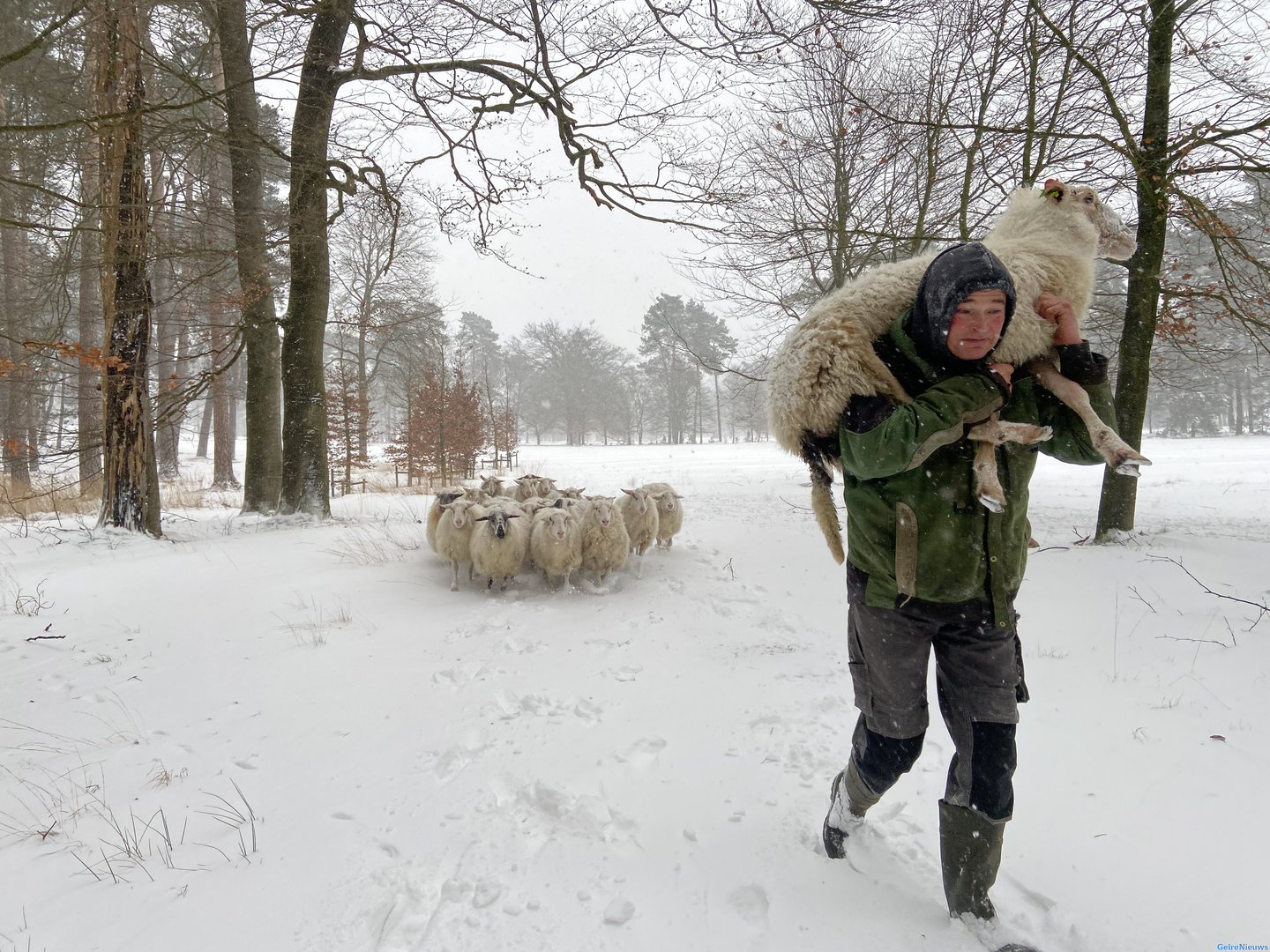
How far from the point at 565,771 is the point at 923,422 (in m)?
2.39

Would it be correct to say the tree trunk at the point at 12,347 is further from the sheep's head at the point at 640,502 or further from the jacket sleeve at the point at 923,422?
the sheep's head at the point at 640,502

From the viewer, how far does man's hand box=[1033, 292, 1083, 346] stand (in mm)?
1699

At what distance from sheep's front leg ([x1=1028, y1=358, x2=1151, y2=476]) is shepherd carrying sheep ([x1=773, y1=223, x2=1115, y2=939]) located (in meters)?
0.03

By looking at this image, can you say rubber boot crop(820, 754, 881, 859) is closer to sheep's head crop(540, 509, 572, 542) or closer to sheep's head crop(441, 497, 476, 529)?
sheep's head crop(540, 509, 572, 542)

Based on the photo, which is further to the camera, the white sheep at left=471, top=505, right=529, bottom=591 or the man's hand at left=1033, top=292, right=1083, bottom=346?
the white sheep at left=471, top=505, right=529, bottom=591

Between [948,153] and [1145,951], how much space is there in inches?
427

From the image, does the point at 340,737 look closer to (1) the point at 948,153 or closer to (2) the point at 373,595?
(2) the point at 373,595

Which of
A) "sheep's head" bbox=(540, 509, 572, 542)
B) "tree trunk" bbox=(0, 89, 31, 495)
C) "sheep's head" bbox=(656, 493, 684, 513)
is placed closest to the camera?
"tree trunk" bbox=(0, 89, 31, 495)

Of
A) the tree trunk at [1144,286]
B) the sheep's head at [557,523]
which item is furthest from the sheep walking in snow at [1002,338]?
the tree trunk at [1144,286]

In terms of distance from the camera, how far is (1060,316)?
5.63 ft

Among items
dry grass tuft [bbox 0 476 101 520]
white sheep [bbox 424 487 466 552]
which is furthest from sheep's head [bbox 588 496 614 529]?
dry grass tuft [bbox 0 476 101 520]

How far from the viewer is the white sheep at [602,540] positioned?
6465mm

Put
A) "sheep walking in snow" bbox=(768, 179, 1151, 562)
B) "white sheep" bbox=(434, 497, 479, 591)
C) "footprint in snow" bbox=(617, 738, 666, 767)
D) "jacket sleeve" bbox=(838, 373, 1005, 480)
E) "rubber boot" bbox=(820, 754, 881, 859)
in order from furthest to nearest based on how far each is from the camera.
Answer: "white sheep" bbox=(434, 497, 479, 591) → "footprint in snow" bbox=(617, 738, 666, 767) → "rubber boot" bbox=(820, 754, 881, 859) → "sheep walking in snow" bbox=(768, 179, 1151, 562) → "jacket sleeve" bbox=(838, 373, 1005, 480)

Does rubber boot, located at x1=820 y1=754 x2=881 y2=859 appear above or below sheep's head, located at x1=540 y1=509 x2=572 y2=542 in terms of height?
below
